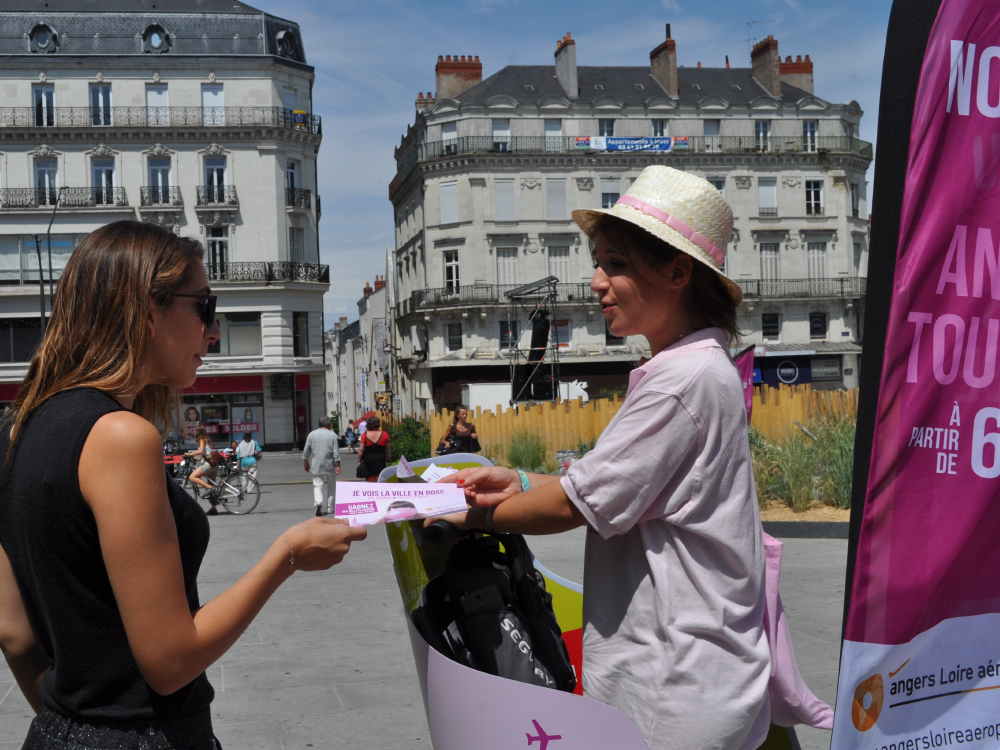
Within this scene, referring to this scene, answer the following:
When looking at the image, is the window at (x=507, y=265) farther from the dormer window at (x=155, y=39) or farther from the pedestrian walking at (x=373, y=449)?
the pedestrian walking at (x=373, y=449)

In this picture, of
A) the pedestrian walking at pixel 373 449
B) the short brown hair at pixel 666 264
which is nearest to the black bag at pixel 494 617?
the short brown hair at pixel 666 264

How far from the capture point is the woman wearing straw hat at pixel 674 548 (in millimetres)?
1829

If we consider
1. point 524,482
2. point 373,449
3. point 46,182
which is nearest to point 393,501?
point 524,482

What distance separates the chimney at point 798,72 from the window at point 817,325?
42.2 ft

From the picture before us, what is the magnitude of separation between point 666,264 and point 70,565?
1362mm

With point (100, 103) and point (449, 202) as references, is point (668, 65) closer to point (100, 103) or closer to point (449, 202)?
point (449, 202)

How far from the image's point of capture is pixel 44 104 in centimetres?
4034

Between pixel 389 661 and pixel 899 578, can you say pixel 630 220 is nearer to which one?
pixel 899 578

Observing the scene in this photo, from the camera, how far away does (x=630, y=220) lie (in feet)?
6.78

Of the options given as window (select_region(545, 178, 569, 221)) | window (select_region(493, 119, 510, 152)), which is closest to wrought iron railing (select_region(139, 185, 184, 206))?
window (select_region(493, 119, 510, 152))

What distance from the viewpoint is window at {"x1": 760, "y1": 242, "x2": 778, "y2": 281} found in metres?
49.5

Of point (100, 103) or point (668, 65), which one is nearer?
point (100, 103)

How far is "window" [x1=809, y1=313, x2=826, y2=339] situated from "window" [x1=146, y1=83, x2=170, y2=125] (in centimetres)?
3389

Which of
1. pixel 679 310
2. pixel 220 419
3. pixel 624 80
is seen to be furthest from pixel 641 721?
pixel 624 80
